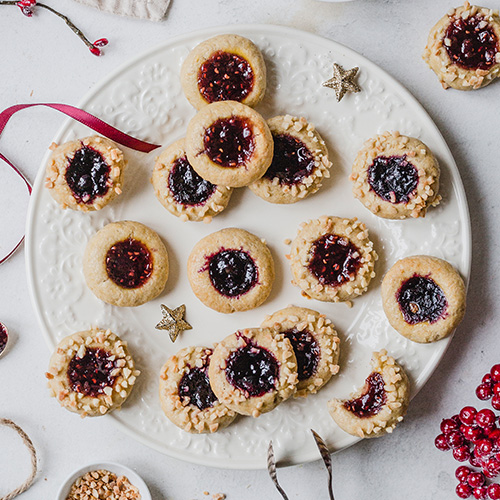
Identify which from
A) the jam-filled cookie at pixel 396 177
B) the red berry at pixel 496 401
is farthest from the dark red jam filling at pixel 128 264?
the red berry at pixel 496 401

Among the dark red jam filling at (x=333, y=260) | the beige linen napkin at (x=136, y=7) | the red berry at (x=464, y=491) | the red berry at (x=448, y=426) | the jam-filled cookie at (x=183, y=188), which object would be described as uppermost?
the beige linen napkin at (x=136, y=7)

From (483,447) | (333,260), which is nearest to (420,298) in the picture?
(333,260)

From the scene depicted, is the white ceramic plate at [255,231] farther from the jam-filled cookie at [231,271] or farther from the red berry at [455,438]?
the red berry at [455,438]

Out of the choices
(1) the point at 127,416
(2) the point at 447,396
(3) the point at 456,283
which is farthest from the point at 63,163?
(2) the point at 447,396

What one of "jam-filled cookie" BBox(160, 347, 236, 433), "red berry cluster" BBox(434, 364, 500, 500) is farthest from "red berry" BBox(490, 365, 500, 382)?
"jam-filled cookie" BBox(160, 347, 236, 433)

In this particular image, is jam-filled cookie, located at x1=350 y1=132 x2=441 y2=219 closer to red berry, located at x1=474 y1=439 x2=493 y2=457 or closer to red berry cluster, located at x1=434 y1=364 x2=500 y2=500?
red berry cluster, located at x1=434 y1=364 x2=500 y2=500
